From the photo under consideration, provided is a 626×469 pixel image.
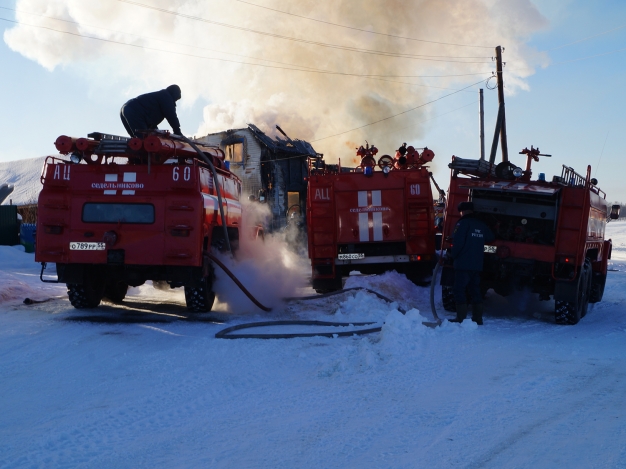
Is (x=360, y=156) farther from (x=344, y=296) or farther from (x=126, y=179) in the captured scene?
(x=126, y=179)

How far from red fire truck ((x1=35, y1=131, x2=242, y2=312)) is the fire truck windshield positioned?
0.01m

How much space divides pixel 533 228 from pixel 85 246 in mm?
7081

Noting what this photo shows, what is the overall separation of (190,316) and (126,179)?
2269 mm

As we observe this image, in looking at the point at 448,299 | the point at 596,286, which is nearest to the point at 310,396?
the point at 448,299

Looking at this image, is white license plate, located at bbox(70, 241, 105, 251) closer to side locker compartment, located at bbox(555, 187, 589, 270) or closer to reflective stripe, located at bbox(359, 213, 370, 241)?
reflective stripe, located at bbox(359, 213, 370, 241)

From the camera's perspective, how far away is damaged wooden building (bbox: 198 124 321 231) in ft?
101

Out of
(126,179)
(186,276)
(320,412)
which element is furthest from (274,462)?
(126,179)

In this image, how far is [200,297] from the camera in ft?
31.3

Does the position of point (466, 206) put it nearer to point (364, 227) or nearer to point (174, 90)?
point (364, 227)

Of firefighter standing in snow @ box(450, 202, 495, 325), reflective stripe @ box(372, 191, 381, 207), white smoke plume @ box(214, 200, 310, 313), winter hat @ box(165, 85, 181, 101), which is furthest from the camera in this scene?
reflective stripe @ box(372, 191, 381, 207)

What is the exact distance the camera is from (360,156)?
44.2ft

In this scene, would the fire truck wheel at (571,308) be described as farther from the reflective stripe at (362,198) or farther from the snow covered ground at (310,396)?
the reflective stripe at (362,198)

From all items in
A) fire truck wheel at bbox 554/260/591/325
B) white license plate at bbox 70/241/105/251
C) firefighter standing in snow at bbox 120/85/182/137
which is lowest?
fire truck wheel at bbox 554/260/591/325

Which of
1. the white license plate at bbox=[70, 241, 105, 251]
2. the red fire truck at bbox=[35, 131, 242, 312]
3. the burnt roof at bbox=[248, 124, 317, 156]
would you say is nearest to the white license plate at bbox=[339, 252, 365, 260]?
the red fire truck at bbox=[35, 131, 242, 312]
